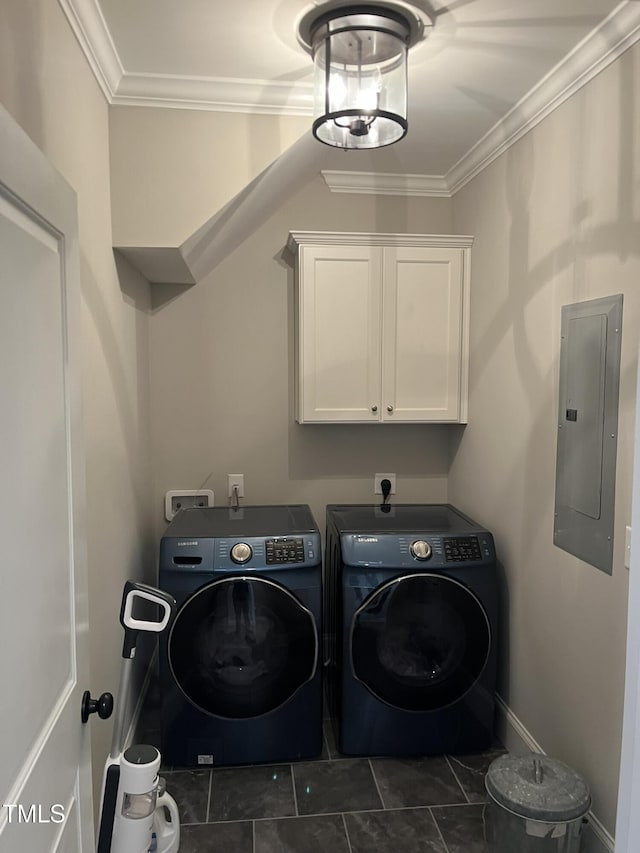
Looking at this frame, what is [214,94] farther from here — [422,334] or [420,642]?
[420,642]

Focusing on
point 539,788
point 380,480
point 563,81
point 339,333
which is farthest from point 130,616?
point 563,81

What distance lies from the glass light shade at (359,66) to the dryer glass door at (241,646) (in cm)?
156

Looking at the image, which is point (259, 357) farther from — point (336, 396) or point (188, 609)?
point (188, 609)

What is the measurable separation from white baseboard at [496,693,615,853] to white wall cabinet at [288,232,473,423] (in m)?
1.24

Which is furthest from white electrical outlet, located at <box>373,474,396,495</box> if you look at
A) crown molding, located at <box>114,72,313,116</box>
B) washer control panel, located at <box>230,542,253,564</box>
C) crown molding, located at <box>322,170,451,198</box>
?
crown molding, located at <box>114,72,313,116</box>

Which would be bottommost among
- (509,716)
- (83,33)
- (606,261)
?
(509,716)

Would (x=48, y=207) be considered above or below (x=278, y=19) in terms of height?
below

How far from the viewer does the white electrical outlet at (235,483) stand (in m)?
3.01

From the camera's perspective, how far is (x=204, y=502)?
300 centimetres

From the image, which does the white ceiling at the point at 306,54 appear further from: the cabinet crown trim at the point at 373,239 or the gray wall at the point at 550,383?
the cabinet crown trim at the point at 373,239

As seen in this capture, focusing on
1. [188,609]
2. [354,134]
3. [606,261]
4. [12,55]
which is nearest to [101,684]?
[188,609]

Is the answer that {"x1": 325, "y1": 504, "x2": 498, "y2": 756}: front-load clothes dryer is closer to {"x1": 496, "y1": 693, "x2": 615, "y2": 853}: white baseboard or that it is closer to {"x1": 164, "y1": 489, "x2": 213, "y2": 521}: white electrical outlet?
{"x1": 496, "y1": 693, "x2": 615, "y2": 853}: white baseboard

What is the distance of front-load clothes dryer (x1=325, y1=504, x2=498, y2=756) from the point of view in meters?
2.29

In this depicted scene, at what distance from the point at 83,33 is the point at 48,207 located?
0.96 metres
